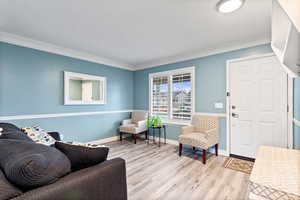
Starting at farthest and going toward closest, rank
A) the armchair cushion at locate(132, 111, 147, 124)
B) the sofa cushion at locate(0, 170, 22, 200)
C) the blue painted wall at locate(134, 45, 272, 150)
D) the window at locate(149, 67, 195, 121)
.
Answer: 1. the armchair cushion at locate(132, 111, 147, 124)
2. the window at locate(149, 67, 195, 121)
3. the blue painted wall at locate(134, 45, 272, 150)
4. the sofa cushion at locate(0, 170, 22, 200)

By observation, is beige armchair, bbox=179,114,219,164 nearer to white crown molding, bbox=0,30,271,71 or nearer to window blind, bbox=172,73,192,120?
window blind, bbox=172,73,192,120

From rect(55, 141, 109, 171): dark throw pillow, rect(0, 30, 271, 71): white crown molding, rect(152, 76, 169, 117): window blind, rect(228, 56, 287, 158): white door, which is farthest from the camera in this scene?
rect(152, 76, 169, 117): window blind

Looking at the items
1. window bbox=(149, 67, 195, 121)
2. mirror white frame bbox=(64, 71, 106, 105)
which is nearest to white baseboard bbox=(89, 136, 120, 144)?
mirror white frame bbox=(64, 71, 106, 105)

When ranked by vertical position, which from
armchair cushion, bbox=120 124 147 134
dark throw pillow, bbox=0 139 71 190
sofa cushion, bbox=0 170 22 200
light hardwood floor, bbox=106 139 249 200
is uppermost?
dark throw pillow, bbox=0 139 71 190

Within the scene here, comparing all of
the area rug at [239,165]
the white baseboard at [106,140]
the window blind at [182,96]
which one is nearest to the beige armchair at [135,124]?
the white baseboard at [106,140]

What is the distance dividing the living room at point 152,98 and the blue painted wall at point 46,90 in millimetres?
21

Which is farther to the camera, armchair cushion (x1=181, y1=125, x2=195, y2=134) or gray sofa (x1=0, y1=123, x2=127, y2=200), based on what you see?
armchair cushion (x1=181, y1=125, x2=195, y2=134)

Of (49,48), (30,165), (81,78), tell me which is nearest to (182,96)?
(81,78)

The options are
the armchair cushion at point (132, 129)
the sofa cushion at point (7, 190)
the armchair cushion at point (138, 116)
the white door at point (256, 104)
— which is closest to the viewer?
the sofa cushion at point (7, 190)

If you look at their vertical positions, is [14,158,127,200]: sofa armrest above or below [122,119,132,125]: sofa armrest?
above

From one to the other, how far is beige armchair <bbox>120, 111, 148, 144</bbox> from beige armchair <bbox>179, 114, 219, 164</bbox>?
53.3 inches

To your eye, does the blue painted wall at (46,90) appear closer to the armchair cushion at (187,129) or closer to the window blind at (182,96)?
the window blind at (182,96)

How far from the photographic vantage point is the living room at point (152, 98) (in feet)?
2.92

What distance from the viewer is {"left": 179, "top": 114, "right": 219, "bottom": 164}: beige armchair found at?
2.71 meters
